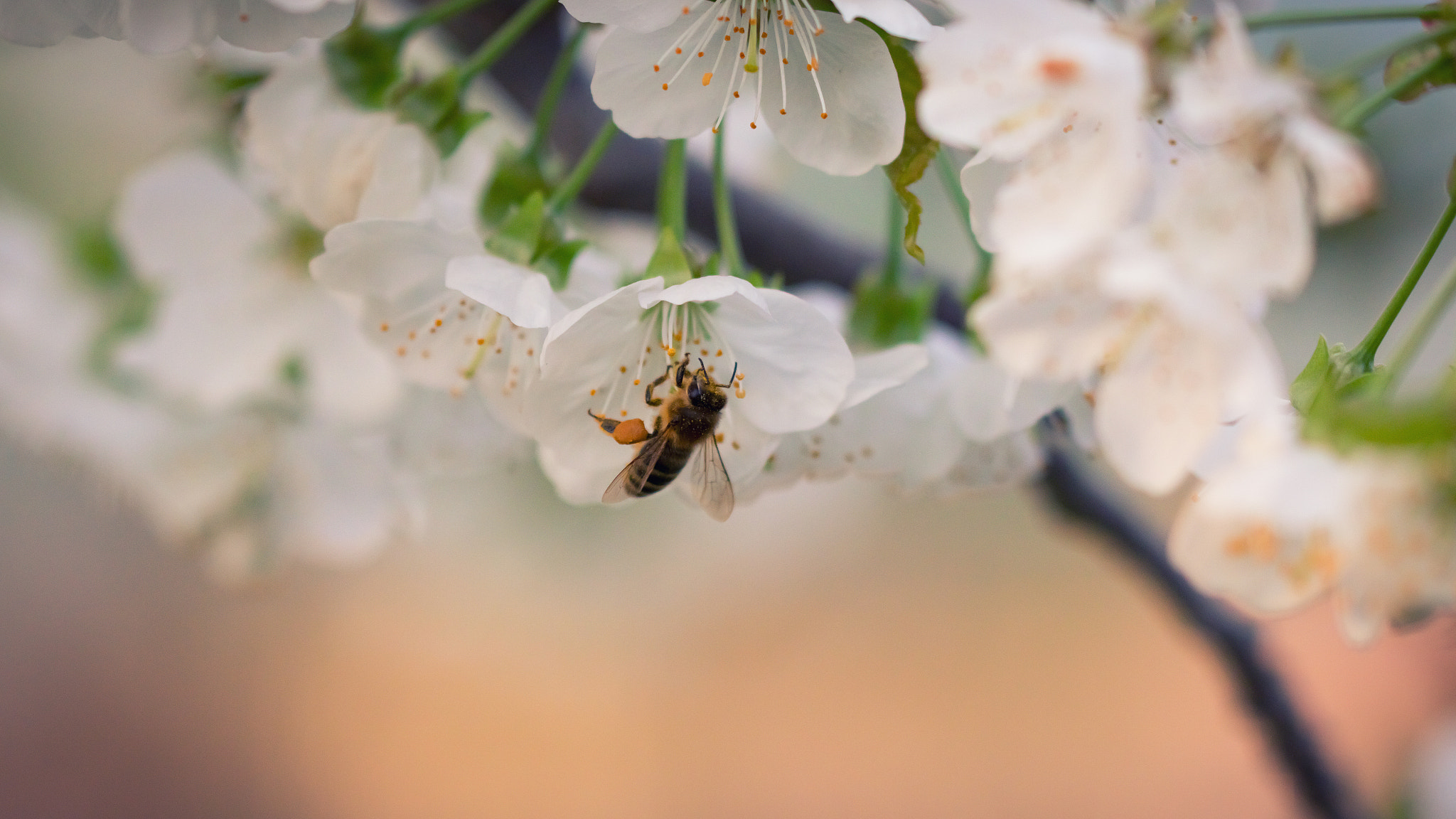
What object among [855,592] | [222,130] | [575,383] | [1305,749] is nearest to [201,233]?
[222,130]

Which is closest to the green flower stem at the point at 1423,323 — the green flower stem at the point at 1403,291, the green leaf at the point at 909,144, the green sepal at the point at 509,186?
the green flower stem at the point at 1403,291

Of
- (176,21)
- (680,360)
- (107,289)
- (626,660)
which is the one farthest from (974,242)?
(626,660)

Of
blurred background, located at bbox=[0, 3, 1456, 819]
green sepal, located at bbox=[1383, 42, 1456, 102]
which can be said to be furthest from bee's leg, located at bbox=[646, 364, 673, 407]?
blurred background, located at bbox=[0, 3, 1456, 819]

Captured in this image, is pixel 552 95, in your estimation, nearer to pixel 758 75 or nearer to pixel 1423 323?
pixel 758 75

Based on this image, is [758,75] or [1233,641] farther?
[1233,641]

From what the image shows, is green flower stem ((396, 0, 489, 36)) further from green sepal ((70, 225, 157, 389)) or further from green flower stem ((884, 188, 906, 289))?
green sepal ((70, 225, 157, 389))

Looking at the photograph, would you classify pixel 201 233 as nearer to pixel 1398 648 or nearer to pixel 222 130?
pixel 222 130
